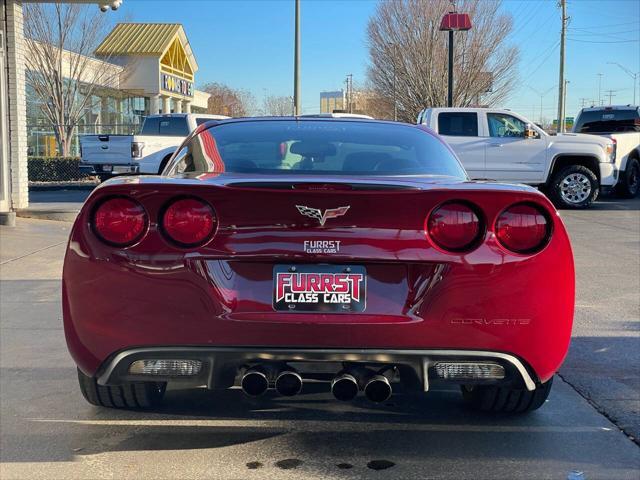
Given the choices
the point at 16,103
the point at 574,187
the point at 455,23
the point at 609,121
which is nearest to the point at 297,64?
the point at 455,23

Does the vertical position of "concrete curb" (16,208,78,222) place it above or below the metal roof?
below

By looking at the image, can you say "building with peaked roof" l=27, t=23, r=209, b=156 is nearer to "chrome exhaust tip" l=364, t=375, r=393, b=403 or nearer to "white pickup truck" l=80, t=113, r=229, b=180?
"white pickup truck" l=80, t=113, r=229, b=180

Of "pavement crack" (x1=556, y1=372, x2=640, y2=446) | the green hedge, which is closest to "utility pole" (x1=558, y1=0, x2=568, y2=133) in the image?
the green hedge

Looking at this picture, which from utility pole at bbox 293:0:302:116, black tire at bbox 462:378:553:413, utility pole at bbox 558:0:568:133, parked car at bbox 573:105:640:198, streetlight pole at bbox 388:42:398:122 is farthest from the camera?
utility pole at bbox 558:0:568:133

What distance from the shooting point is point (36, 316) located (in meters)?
6.50

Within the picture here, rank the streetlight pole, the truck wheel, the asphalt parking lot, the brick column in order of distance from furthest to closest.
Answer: the streetlight pole → the truck wheel → the brick column → the asphalt parking lot

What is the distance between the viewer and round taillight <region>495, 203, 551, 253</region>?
327 cm

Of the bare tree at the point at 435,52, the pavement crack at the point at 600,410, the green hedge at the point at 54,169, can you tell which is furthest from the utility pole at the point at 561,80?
the pavement crack at the point at 600,410

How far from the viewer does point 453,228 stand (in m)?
3.21

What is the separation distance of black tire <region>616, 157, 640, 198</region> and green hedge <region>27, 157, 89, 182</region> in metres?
17.2

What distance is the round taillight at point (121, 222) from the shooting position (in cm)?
324

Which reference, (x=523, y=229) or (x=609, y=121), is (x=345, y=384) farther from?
(x=609, y=121)

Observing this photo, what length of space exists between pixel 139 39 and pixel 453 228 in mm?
33295

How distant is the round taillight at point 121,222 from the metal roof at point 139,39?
2839 centimetres
